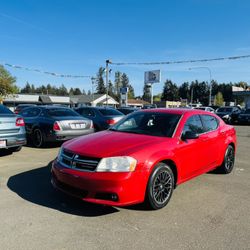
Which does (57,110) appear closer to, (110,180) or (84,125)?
(84,125)

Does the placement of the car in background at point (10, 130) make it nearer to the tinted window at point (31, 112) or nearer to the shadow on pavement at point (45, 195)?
the shadow on pavement at point (45, 195)

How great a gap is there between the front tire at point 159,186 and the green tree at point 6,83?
46579 millimetres

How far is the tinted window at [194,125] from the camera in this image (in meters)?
5.39

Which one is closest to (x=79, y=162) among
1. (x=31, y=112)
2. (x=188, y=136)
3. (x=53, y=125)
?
(x=188, y=136)

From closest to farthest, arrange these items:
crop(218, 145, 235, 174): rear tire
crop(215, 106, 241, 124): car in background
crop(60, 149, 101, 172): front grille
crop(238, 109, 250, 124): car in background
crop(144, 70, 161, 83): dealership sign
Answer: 1. crop(60, 149, 101, 172): front grille
2. crop(218, 145, 235, 174): rear tire
3. crop(238, 109, 250, 124): car in background
4. crop(215, 106, 241, 124): car in background
5. crop(144, 70, 161, 83): dealership sign

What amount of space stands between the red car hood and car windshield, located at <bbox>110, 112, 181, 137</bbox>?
27cm

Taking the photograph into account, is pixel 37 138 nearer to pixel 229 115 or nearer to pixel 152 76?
pixel 229 115

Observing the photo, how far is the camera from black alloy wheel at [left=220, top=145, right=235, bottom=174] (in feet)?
21.4

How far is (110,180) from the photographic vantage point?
396 centimetres

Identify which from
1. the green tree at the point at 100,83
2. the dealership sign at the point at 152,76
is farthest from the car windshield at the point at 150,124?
the green tree at the point at 100,83

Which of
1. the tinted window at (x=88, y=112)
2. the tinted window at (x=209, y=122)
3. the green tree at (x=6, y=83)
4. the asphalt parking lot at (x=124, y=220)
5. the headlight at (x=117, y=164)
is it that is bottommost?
the asphalt parking lot at (x=124, y=220)

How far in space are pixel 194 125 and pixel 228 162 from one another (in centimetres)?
169

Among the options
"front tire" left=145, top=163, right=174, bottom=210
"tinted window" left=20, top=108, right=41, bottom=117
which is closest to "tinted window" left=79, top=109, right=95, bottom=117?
"tinted window" left=20, top=108, right=41, bottom=117

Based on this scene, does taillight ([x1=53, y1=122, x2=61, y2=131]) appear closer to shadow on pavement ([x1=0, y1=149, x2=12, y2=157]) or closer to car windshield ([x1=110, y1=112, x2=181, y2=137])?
shadow on pavement ([x1=0, y1=149, x2=12, y2=157])
